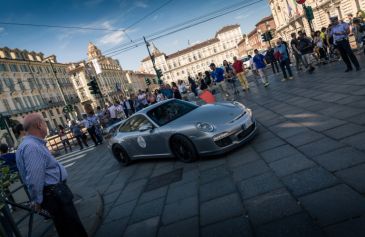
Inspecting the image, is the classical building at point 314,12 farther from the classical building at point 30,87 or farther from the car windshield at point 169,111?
the classical building at point 30,87

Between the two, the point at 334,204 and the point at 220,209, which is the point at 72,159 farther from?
the point at 334,204

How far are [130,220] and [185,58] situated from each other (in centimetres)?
12832

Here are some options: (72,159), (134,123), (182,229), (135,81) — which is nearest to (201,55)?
(135,81)

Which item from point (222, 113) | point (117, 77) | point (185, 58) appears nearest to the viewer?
point (222, 113)

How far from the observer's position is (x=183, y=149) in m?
6.65

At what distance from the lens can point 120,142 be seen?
8484mm

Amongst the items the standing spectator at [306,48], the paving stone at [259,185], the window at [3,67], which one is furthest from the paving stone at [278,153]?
the window at [3,67]

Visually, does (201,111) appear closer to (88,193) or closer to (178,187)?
(178,187)

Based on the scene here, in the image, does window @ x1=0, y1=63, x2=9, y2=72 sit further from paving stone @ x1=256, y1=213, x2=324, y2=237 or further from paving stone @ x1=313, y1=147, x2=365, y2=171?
paving stone @ x1=256, y1=213, x2=324, y2=237

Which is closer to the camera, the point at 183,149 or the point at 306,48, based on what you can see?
the point at 183,149

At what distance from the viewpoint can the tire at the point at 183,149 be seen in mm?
6406

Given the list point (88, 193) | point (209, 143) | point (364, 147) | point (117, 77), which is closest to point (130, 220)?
point (209, 143)

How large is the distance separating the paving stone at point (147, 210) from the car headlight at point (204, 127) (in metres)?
1.55

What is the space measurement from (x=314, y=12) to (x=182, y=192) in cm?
5304
